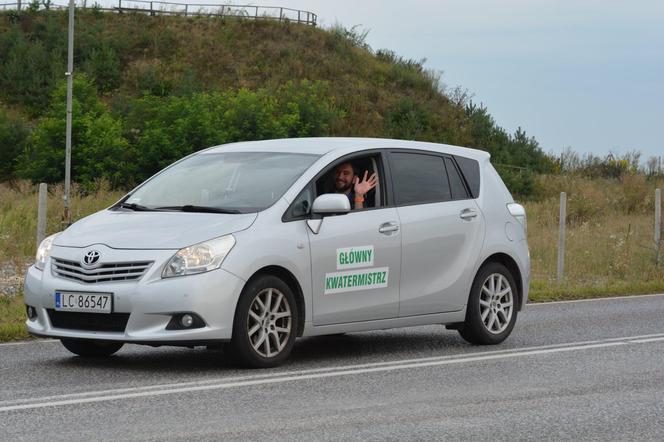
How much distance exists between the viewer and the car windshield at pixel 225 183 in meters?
10.3

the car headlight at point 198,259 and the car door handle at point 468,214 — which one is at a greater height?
the car door handle at point 468,214

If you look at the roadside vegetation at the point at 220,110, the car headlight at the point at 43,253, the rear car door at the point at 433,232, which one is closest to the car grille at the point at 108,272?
the car headlight at the point at 43,253

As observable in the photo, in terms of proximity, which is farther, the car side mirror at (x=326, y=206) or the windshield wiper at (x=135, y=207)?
the windshield wiper at (x=135, y=207)

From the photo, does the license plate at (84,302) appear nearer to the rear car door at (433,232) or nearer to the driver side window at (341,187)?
the driver side window at (341,187)

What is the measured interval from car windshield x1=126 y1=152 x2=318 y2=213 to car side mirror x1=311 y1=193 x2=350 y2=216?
0.30 m

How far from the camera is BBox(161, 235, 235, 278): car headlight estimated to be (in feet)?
30.9

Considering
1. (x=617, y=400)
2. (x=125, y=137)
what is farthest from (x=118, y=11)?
(x=617, y=400)

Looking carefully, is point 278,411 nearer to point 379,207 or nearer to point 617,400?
point 617,400

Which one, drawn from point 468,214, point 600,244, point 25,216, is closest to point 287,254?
point 468,214

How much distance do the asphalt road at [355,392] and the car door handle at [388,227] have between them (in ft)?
3.35

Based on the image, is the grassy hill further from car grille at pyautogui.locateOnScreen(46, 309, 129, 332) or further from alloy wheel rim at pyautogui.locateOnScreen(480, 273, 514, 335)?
car grille at pyautogui.locateOnScreen(46, 309, 129, 332)

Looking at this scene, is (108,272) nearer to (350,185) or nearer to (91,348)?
(91,348)

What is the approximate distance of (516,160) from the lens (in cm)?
6347

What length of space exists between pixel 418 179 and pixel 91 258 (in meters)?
3.20
